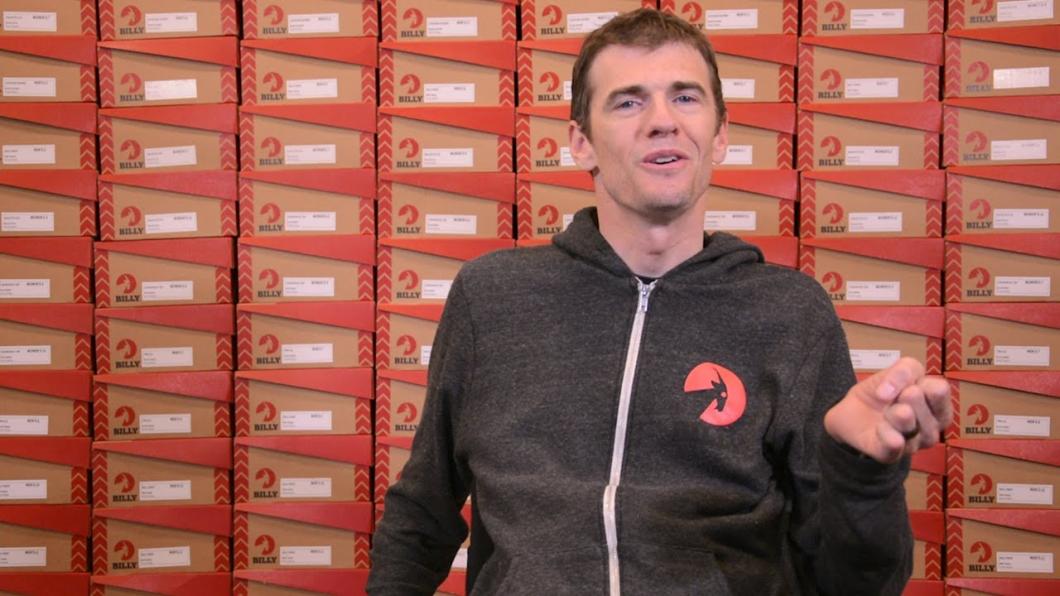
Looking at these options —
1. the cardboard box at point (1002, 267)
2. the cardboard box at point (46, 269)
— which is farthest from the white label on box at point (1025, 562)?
the cardboard box at point (46, 269)

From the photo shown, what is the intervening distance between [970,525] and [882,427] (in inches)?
55.7

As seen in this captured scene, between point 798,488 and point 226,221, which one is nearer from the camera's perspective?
point 798,488

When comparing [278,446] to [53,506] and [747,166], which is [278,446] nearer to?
[53,506]

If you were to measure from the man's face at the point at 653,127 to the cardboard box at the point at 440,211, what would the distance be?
0.97 metres

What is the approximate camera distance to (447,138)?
2.15 metres

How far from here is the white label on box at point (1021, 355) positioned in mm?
2051

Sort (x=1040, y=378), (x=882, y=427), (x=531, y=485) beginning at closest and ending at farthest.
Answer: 1. (x=882, y=427)
2. (x=531, y=485)
3. (x=1040, y=378)

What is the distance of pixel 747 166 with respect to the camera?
2129mm

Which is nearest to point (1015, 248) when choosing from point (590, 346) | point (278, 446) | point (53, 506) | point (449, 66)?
point (449, 66)

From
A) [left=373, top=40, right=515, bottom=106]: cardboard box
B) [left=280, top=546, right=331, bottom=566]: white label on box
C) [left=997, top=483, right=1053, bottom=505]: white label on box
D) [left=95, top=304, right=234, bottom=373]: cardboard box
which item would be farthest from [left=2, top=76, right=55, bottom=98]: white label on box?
[left=997, top=483, right=1053, bottom=505]: white label on box

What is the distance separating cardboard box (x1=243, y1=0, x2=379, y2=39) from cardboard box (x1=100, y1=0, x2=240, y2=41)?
0.05 m

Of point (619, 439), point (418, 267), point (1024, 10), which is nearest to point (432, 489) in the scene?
point (619, 439)

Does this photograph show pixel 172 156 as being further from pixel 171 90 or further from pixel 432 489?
pixel 432 489

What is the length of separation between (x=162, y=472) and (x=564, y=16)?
124 cm
